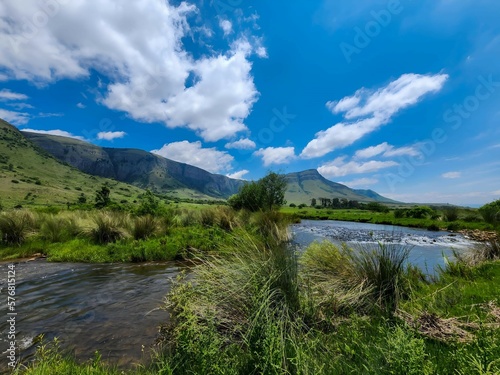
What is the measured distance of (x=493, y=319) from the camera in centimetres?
373

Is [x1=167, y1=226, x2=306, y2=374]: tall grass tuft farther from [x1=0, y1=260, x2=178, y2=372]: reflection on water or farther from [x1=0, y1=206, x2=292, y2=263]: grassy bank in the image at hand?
[x1=0, y1=206, x2=292, y2=263]: grassy bank

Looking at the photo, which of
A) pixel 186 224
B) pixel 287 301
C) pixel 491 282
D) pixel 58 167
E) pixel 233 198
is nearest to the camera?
pixel 287 301

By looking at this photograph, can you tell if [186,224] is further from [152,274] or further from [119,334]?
[119,334]

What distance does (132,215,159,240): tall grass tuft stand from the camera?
15.2m

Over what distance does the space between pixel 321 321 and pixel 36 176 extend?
170735mm

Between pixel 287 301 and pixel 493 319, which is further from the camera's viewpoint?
pixel 287 301

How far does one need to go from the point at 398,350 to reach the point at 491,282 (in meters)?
5.89

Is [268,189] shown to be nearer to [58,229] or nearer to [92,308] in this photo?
[58,229]

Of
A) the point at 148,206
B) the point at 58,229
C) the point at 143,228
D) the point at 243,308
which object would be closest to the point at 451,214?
the point at 148,206

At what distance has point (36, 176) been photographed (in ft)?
425

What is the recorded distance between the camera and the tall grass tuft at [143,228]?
1525 centimetres

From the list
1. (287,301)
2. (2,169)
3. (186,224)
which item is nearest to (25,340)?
(287,301)

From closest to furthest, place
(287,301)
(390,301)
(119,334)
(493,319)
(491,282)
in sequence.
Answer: (493,319)
(287,301)
(390,301)
(119,334)
(491,282)

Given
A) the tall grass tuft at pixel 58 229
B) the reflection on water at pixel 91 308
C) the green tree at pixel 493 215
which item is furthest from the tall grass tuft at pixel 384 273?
the green tree at pixel 493 215
